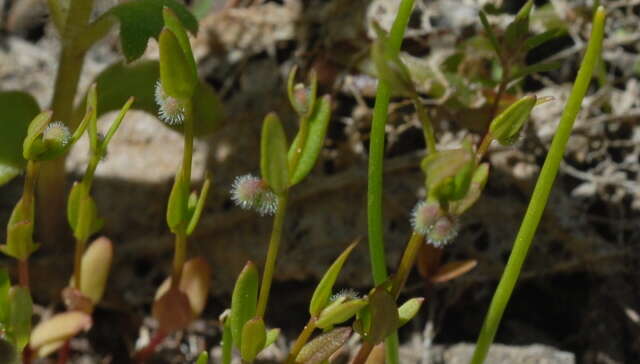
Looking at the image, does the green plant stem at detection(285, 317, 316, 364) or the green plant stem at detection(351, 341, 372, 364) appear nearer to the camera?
the green plant stem at detection(285, 317, 316, 364)

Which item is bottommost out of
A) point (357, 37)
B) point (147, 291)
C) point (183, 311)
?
point (147, 291)

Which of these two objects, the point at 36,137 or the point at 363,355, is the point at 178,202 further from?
the point at 363,355

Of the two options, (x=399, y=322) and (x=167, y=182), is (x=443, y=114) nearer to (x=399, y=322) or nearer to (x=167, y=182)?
(x=167, y=182)

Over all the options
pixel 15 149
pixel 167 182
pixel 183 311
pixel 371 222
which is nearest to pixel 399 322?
pixel 371 222

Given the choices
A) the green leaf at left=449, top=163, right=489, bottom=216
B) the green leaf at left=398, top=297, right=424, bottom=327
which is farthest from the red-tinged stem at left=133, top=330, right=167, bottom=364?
the green leaf at left=449, top=163, right=489, bottom=216

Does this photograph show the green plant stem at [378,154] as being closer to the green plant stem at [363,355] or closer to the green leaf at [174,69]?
the green plant stem at [363,355]

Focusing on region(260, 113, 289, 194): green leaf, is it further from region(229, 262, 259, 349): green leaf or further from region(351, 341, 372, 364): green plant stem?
region(351, 341, 372, 364): green plant stem

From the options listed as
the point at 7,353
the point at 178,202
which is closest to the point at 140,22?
the point at 178,202
